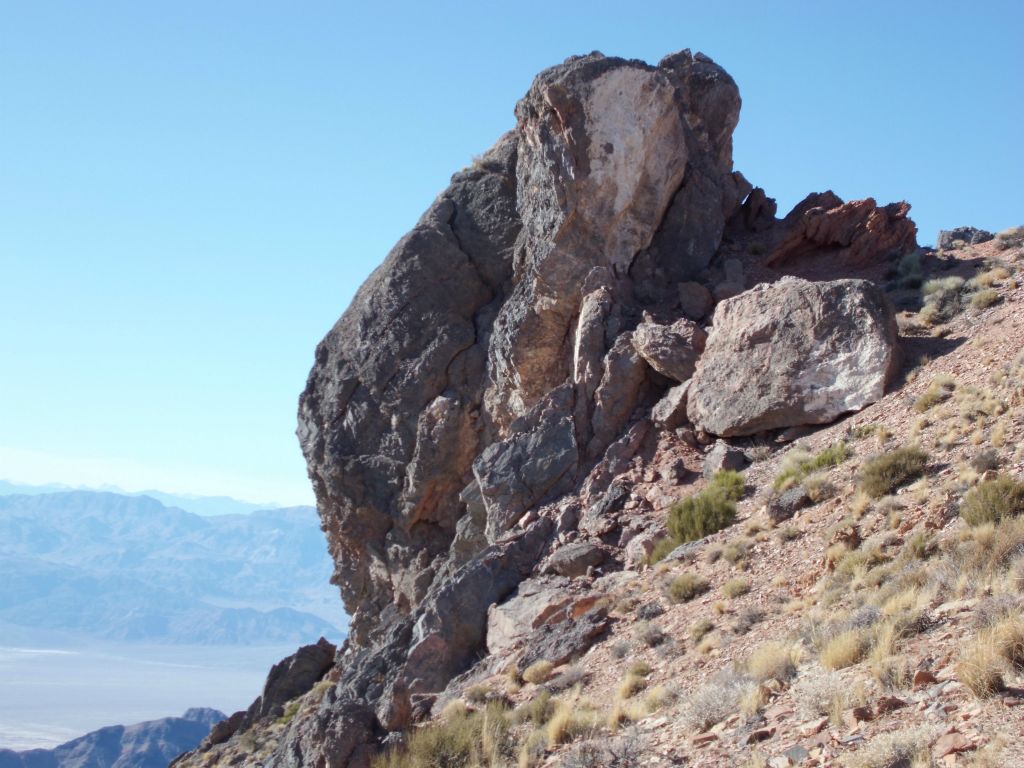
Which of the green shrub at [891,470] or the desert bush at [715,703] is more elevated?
the green shrub at [891,470]

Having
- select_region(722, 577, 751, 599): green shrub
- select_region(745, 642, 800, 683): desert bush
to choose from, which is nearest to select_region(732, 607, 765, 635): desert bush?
select_region(722, 577, 751, 599): green shrub

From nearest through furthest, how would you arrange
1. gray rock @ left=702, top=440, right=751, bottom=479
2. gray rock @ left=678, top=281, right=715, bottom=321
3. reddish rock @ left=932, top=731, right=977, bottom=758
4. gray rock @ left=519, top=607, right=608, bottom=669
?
1. reddish rock @ left=932, top=731, right=977, bottom=758
2. gray rock @ left=519, top=607, right=608, bottom=669
3. gray rock @ left=702, top=440, right=751, bottom=479
4. gray rock @ left=678, top=281, right=715, bottom=321

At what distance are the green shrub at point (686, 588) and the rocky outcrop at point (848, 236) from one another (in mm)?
13358

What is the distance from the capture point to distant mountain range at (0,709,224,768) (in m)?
116

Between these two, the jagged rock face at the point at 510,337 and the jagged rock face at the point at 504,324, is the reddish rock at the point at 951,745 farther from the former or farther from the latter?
the jagged rock face at the point at 504,324

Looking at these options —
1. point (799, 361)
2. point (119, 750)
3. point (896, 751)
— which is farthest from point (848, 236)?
point (119, 750)

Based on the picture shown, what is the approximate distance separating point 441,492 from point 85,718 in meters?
192

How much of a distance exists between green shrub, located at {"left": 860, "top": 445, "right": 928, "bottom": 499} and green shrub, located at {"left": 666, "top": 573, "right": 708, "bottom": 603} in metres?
2.97

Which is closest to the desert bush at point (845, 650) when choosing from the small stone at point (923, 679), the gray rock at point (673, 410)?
the small stone at point (923, 679)

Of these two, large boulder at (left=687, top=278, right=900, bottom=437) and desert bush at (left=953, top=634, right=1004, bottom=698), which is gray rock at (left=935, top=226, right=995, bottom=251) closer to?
large boulder at (left=687, top=278, right=900, bottom=437)

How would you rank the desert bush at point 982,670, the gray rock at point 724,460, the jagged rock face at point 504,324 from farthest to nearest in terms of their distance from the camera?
the jagged rock face at point 504,324
the gray rock at point 724,460
the desert bush at point 982,670

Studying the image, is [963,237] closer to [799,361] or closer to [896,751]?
[799,361]

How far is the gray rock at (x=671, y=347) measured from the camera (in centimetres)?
2280

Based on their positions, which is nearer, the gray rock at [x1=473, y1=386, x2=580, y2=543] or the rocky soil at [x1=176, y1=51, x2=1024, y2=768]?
the rocky soil at [x1=176, y1=51, x2=1024, y2=768]
